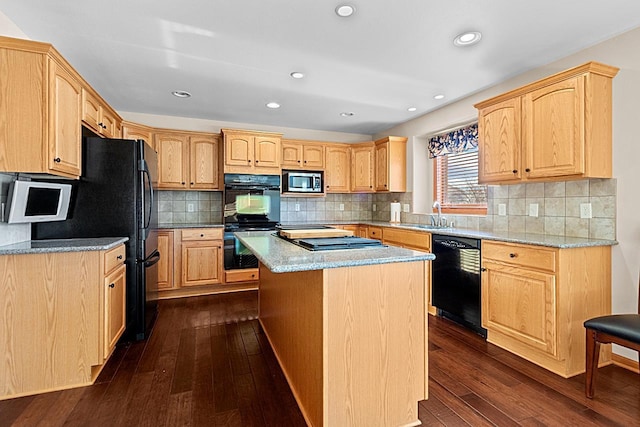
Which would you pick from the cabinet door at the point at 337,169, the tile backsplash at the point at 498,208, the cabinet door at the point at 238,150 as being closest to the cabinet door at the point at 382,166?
the tile backsplash at the point at 498,208

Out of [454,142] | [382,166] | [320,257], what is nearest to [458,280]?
[454,142]

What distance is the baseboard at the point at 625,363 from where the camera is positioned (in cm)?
222

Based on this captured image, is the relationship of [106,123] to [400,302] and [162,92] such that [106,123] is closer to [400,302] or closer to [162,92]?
[162,92]

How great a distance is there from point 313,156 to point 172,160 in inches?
78.6

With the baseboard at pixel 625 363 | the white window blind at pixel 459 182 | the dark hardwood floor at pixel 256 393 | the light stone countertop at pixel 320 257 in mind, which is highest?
the white window blind at pixel 459 182

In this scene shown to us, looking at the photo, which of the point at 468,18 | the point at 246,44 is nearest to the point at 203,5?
the point at 246,44

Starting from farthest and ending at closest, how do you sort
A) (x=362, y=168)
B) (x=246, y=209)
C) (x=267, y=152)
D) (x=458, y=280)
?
(x=362, y=168) < (x=267, y=152) < (x=246, y=209) < (x=458, y=280)

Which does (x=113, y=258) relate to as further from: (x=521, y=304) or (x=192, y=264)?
(x=521, y=304)

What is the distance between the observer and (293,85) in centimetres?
330

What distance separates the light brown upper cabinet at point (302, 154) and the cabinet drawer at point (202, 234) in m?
1.40

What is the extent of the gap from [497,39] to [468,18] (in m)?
0.43

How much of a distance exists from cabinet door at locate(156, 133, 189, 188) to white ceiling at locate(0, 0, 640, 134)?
60cm

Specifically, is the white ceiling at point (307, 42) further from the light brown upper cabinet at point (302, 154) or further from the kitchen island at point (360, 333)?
the kitchen island at point (360, 333)

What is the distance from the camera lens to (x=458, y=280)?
9.91 feet
